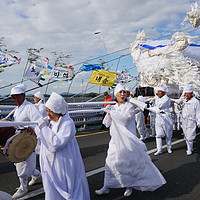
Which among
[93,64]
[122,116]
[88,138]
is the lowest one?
[88,138]

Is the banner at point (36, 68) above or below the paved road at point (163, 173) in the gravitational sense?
above

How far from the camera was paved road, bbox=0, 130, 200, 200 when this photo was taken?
11.0ft

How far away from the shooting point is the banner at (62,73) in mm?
9709

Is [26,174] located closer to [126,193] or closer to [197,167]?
[126,193]

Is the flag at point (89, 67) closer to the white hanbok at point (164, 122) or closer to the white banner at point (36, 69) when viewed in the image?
the white banner at point (36, 69)

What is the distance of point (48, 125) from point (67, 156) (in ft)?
1.67

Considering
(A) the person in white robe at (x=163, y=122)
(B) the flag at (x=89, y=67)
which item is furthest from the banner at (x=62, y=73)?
(A) the person in white robe at (x=163, y=122)

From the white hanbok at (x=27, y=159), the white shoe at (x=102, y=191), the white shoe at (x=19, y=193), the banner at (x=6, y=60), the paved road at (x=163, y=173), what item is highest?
the banner at (x=6, y=60)

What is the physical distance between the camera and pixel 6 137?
263cm

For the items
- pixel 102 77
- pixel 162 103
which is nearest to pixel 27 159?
pixel 162 103

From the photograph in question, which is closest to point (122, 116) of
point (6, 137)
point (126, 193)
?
point (126, 193)

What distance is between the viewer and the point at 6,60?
24.4 feet

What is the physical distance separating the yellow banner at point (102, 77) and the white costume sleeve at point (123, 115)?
6659 mm

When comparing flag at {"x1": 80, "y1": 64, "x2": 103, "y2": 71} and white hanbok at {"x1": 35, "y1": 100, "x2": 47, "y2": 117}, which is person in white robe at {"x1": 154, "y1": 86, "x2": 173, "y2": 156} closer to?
white hanbok at {"x1": 35, "y1": 100, "x2": 47, "y2": 117}
